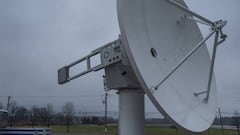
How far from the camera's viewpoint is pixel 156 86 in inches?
371

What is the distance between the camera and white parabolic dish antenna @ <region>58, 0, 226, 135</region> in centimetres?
927

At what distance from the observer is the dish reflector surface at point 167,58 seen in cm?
915

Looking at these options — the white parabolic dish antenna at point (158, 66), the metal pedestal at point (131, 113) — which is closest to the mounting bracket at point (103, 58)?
the white parabolic dish antenna at point (158, 66)

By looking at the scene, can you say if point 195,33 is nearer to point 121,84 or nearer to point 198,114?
point 198,114

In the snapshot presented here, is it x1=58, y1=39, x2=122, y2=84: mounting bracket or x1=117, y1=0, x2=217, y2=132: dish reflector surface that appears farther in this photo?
x1=58, y1=39, x2=122, y2=84: mounting bracket

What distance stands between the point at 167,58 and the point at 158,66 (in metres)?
0.99

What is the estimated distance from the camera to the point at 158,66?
421 inches

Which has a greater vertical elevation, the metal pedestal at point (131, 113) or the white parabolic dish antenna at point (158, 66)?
the white parabolic dish antenna at point (158, 66)

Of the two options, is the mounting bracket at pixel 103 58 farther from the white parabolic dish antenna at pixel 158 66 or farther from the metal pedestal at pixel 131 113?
A: the metal pedestal at pixel 131 113

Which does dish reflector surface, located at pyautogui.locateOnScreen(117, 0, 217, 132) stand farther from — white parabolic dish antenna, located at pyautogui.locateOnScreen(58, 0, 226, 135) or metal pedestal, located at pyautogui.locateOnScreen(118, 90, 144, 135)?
metal pedestal, located at pyautogui.locateOnScreen(118, 90, 144, 135)

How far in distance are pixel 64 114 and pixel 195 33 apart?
173ft

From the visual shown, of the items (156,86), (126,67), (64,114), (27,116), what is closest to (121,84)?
(126,67)

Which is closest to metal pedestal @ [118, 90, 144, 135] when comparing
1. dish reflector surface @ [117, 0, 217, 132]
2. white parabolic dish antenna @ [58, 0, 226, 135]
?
white parabolic dish antenna @ [58, 0, 226, 135]

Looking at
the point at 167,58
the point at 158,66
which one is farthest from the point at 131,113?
the point at 167,58
